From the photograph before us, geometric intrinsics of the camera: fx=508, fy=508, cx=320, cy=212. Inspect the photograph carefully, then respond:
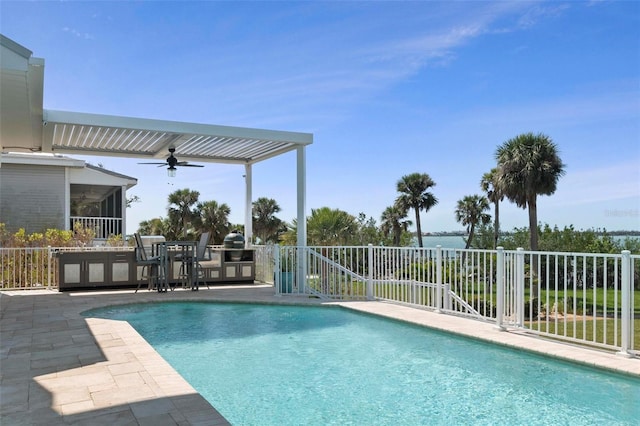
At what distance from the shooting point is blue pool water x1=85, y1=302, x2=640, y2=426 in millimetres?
3496

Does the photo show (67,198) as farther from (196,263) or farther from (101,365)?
(101,365)

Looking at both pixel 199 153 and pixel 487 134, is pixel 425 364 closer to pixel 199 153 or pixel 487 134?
pixel 199 153

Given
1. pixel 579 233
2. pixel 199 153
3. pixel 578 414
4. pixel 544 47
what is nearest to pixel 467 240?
pixel 579 233

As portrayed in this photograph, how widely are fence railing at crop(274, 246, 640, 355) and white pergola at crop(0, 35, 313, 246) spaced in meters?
1.05

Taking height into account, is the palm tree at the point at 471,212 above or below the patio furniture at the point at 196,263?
above

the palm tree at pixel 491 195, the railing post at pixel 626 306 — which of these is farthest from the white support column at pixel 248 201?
the palm tree at pixel 491 195

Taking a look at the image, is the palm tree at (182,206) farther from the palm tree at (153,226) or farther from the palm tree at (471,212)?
the palm tree at (471,212)

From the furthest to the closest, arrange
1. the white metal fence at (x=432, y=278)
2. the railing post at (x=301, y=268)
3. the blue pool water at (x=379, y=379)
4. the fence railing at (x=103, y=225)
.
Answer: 1. the fence railing at (x=103, y=225)
2. the railing post at (x=301, y=268)
3. the white metal fence at (x=432, y=278)
4. the blue pool water at (x=379, y=379)

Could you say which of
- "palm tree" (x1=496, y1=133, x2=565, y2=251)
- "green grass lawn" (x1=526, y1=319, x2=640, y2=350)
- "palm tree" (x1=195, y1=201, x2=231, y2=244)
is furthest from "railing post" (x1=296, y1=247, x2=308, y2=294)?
"palm tree" (x1=195, y1=201, x2=231, y2=244)

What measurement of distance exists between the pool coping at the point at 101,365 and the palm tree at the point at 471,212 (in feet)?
100

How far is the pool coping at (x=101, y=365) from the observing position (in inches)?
118

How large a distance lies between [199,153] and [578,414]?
32.5 feet

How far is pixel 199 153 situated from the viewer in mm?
11844

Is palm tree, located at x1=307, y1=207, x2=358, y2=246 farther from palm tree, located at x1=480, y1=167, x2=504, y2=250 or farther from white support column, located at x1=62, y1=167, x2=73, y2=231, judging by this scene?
palm tree, located at x1=480, y1=167, x2=504, y2=250
